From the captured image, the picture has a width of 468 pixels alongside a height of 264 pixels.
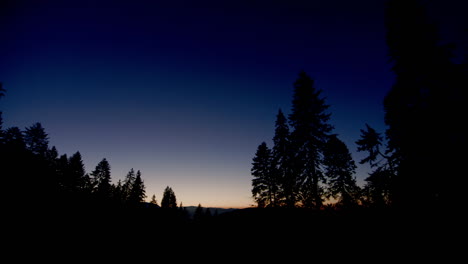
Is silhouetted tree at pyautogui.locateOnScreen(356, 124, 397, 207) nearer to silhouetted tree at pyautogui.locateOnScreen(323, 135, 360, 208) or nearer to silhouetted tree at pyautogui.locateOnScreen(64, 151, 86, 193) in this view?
silhouetted tree at pyautogui.locateOnScreen(323, 135, 360, 208)

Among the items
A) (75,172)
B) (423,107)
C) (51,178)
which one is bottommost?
(51,178)

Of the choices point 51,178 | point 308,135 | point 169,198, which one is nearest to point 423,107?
point 308,135

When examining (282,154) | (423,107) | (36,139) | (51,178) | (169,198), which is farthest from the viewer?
(169,198)

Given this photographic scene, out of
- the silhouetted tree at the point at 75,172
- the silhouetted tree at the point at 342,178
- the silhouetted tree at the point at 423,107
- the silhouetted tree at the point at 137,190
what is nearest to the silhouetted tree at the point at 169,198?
the silhouetted tree at the point at 137,190

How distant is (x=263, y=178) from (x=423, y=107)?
20.4 m

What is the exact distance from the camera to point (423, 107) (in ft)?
39.5

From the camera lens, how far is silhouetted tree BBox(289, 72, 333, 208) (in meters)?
16.9

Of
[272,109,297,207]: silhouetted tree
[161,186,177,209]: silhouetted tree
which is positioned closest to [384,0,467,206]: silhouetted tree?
[272,109,297,207]: silhouetted tree

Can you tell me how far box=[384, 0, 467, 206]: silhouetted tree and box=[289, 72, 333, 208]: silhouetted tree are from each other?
5.51 metres

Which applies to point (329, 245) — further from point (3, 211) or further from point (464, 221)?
point (3, 211)

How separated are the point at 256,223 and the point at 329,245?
10.5 feet

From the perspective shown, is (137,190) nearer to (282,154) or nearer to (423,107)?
(282,154)

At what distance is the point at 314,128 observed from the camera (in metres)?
17.9

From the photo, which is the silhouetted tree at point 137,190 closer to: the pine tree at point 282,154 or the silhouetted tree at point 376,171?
the pine tree at point 282,154
